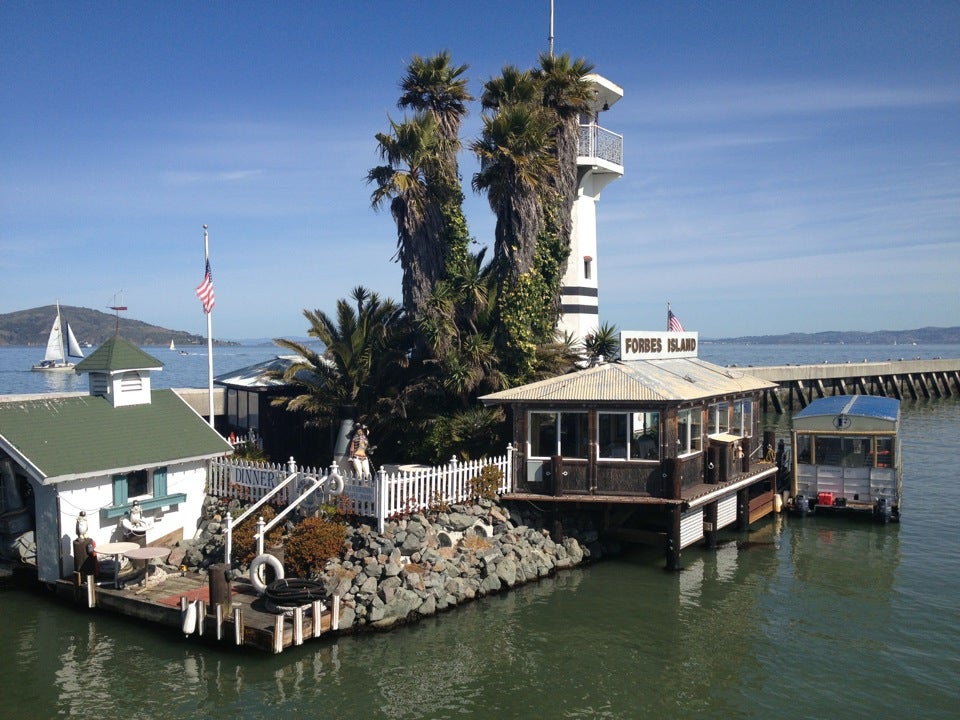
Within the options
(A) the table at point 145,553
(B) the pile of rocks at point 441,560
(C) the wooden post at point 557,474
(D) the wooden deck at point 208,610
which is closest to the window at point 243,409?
(D) the wooden deck at point 208,610

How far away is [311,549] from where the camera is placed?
1692 cm

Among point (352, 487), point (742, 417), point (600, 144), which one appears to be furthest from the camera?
point (600, 144)

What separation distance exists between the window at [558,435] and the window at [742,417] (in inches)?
236

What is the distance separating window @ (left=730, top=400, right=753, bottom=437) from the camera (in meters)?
25.2

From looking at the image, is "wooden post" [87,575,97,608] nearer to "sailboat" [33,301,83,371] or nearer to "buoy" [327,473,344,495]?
"buoy" [327,473,344,495]

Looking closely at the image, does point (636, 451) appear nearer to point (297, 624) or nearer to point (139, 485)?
point (297, 624)

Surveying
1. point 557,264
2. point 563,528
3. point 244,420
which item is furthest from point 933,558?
point 244,420

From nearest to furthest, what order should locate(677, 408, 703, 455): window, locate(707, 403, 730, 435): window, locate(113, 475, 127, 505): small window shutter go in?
locate(113, 475, 127, 505): small window shutter, locate(677, 408, 703, 455): window, locate(707, 403, 730, 435): window

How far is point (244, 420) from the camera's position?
92.1 feet

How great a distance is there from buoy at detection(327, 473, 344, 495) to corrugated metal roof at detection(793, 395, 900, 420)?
1539 cm

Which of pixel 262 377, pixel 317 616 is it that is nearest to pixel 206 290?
pixel 262 377

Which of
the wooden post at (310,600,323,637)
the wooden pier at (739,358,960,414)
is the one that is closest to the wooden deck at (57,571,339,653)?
the wooden post at (310,600,323,637)

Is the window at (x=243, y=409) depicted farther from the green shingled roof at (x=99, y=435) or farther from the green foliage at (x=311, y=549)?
the green foliage at (x=311, y=549)

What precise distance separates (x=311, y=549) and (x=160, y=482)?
524 centimetres
